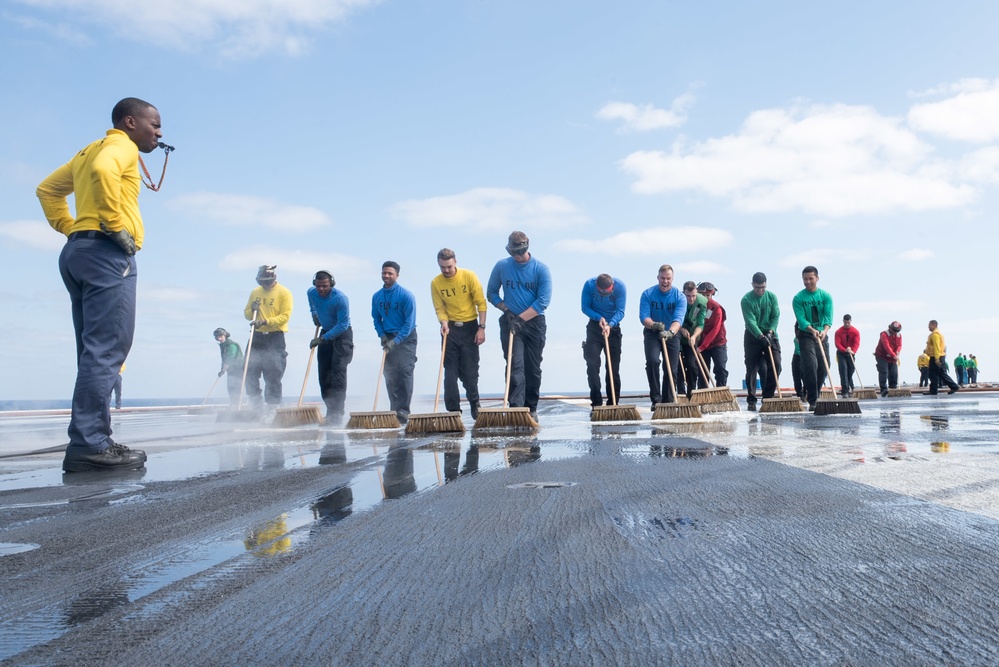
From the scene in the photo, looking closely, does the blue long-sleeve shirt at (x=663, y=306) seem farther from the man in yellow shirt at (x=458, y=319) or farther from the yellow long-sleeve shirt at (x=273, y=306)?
the yellow long-sleeve shirt at (x=273, y=306)

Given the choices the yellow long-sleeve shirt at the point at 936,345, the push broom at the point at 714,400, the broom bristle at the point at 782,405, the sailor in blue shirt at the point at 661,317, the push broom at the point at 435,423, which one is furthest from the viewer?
the yellow long-sleeve shirt at the point at 936,345

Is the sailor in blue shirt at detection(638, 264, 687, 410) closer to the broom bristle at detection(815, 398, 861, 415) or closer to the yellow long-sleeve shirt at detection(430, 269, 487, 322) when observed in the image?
the broom bristle at detection(815, 398, 861, 415)

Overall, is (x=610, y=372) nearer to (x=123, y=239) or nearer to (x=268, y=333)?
(x=268, y=333)

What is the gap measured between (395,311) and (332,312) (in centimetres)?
106

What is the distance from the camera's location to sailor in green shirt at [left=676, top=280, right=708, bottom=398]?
13344 mm

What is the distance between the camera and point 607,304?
11359 mm

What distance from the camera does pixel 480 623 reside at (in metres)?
1.54

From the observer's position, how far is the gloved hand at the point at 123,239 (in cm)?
524

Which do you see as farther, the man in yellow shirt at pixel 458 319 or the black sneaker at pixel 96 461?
the man in yellow shirt at pixel 458 319

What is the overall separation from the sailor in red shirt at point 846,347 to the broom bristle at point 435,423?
12709 millimetres

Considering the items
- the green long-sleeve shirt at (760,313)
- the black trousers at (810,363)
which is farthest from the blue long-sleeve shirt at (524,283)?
the green long-sleeve shirt at (760,313)

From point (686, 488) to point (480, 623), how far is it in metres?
1.97

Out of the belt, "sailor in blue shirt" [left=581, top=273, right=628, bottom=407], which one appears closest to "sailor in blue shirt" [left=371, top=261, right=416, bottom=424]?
"sailor in blue shirt" [left=581, top=273, right=628, bottom=407]

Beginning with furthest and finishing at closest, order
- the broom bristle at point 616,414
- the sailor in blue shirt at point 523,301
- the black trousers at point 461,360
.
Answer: the black trousers at point 461,360 → the sailor in blue shirt at point 523,301 → the broom bristle at point 616,414
